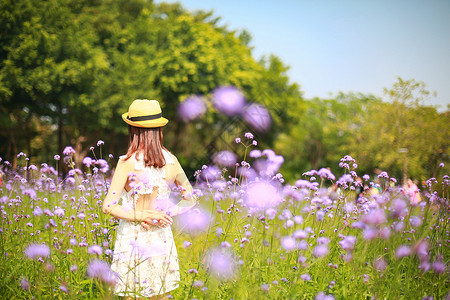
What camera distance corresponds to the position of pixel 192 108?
69.5 ft

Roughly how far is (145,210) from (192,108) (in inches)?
747

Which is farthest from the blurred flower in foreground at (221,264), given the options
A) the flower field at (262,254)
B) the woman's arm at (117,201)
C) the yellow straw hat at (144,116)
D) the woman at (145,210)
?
the yellow straw hat at (144,116)

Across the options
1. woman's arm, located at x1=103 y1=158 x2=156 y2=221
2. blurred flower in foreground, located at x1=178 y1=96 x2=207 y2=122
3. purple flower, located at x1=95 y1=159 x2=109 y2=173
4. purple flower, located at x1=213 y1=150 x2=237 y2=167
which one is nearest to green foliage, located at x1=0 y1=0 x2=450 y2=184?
blurred flower in foreground, located at x1=178 y1=96 x2=207 y2=122

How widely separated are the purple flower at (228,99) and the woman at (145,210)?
59.2 ft

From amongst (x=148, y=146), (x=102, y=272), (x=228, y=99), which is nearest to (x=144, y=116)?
(x=148, y=146)

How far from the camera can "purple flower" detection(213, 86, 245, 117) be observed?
2112 centimetres

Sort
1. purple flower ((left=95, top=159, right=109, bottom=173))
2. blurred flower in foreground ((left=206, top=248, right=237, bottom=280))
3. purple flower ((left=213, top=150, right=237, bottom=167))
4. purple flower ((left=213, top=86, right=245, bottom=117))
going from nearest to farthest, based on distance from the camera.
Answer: blurred flower in foreground ((left=206, top=248, right=237, bottom=280)) < purple flower ((left=95, top=159, right=109, bottom=173)) < purple flower ((left=213, top=150, right=237, bottom=167)) < purple flower ((left=213, top=86, right=245, bottom=117))

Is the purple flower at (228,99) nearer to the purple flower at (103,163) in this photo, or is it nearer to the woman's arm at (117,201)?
the purple flower at (103,163)

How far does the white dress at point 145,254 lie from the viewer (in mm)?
2477

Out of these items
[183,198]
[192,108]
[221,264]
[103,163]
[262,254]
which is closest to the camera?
[221,264]

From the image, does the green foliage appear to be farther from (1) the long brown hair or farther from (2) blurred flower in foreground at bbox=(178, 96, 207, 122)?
(1) the long brown hair

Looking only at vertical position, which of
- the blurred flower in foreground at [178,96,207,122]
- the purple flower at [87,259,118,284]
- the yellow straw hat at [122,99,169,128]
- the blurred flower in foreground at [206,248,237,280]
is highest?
the yellow straw hat at [122,99,169,128]

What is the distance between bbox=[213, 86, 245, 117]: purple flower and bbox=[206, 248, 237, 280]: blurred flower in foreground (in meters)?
18.2

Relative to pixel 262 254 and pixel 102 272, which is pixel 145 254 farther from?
pixel 262 254
